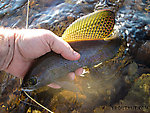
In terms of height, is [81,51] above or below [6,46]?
below

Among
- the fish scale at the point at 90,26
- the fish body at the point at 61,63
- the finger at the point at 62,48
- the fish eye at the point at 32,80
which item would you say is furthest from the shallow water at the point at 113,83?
the finger at the point at 62,48

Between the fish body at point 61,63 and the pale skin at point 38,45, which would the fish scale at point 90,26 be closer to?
the fish body at point 61,63

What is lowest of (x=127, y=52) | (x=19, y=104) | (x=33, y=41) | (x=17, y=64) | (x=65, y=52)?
(x=19, y=104)

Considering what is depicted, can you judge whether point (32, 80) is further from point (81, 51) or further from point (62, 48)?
point (81, 51)

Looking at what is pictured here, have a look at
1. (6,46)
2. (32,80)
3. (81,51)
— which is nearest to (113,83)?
(81,51)

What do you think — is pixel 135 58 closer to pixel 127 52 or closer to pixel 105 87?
pixel 127 52

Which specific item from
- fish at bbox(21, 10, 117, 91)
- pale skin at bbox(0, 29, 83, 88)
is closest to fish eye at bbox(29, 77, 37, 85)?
fish at bbox(21, 10, 117, 91)

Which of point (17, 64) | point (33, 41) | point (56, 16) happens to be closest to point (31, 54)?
A: point (33, 41)
